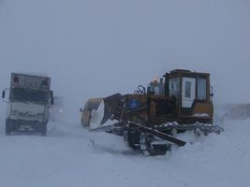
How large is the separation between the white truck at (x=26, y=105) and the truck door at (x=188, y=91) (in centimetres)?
922

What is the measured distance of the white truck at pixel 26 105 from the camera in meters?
23.2

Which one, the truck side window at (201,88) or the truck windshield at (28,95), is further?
the truck windshield at (28,95)

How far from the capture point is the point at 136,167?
1198 cm

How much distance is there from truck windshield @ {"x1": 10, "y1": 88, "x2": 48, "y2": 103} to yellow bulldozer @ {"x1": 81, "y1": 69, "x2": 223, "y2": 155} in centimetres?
728

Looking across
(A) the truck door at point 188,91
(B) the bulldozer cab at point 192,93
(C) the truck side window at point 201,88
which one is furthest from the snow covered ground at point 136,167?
(C) the truck side window at point 201,88

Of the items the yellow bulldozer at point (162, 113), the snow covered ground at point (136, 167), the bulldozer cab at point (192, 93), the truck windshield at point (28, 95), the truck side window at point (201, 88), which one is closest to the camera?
the snow covered ground at point (136, 167)

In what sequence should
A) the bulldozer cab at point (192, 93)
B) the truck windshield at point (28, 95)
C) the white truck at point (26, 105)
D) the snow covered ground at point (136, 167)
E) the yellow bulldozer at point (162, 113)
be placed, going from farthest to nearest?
the truck windshield at point (28, 95), the white truck at point (26, 105), the bulldozer cab at point (192, 93), the yellow bulldozer at point (162, 113), the snow covered ground at point (136, 167)

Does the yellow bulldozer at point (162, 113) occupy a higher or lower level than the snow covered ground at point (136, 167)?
higher

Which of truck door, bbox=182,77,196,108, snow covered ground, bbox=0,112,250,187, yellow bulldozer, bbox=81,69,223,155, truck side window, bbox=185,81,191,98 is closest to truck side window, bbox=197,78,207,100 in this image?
yellow bulldozer, bbox=81,69,223,155

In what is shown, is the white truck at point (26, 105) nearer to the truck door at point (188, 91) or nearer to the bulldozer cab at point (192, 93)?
the bulldozer cab at point (192, 93)

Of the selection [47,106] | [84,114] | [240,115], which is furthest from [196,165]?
[240,115]

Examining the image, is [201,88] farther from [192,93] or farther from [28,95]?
[28,95]

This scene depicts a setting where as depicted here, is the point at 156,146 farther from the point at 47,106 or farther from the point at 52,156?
the point at 47,106

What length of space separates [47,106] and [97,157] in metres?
11.6
